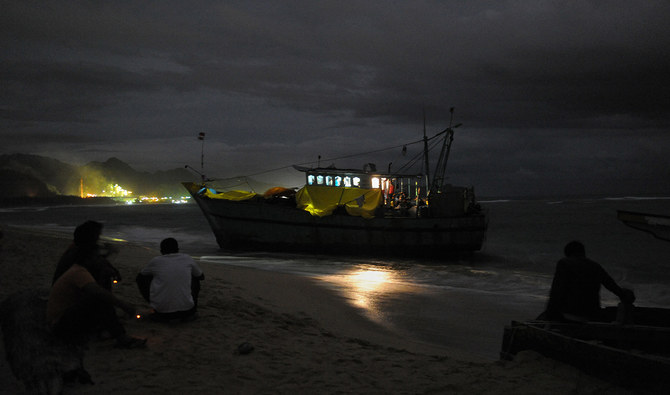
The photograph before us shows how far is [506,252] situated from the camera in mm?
26203

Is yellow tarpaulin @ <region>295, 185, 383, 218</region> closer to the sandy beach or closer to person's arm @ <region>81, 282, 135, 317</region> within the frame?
the sandy beach

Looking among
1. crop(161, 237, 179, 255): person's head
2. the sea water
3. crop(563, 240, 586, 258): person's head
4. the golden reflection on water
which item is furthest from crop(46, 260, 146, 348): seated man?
the golden reflection on water

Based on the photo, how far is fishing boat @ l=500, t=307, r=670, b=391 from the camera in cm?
373

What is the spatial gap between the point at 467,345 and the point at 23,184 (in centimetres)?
19845

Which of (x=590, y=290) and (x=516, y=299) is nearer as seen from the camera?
(x=590, y=290)

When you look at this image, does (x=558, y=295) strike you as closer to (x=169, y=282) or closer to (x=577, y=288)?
(x=577, y=288)

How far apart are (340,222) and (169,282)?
14507mm

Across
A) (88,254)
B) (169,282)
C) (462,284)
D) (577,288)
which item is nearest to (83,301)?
(88,254)

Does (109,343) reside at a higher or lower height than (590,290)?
lower

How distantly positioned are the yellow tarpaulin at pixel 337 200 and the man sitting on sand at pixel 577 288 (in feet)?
47.8

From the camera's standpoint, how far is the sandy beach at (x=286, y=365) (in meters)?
3.96

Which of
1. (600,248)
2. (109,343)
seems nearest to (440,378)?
(109,343)

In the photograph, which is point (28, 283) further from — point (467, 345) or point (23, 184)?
point (23, 184)

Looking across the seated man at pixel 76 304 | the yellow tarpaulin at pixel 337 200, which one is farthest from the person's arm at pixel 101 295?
the yellow tarpaulin at pixel 337 200
